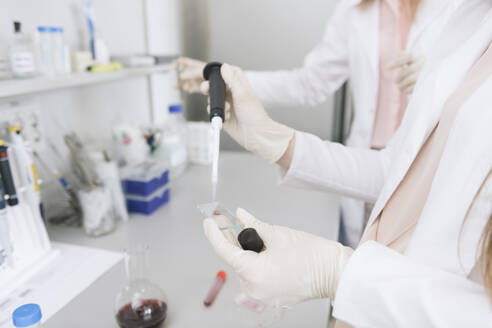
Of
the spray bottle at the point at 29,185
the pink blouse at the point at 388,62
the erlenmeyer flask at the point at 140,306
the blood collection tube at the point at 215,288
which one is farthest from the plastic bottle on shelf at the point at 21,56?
the pink blouse at the point at 388,62

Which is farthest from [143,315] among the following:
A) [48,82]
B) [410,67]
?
[410,67]

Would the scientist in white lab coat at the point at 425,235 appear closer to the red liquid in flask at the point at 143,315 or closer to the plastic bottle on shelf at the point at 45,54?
the red liquid in flask at the point at 143,315

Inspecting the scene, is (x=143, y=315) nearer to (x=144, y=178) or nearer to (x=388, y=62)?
(x=144, y=178)

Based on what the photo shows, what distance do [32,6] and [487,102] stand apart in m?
1.24

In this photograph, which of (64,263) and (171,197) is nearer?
(64,263)

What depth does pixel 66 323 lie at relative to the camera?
2.55ft

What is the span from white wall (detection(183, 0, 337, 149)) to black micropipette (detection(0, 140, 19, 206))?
1.53 meters

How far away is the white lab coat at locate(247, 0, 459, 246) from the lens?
1.48 metres

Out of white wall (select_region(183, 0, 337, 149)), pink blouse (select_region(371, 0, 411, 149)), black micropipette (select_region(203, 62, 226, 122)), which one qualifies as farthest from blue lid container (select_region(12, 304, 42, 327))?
white wall (select_region(183, 0, 337, 149))

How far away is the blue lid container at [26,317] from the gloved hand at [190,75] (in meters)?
0.92

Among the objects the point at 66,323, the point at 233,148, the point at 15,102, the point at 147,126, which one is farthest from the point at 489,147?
the point at 233,148

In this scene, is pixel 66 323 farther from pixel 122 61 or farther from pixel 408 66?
pixel 408 66

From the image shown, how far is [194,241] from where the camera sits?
1.11m

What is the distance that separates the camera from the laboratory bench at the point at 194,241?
799 millimetres
